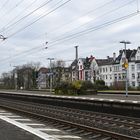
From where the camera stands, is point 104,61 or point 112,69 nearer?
point 112,69

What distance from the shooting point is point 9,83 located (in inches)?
6403

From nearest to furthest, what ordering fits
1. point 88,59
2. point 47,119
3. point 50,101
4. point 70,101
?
1. point 47,119
2. point 70,101
3. point 50,101
4. point 88,59

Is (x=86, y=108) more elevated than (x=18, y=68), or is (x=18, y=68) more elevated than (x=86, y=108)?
(x=18, y=68)

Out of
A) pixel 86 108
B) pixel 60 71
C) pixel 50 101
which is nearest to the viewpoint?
pixel 86 108

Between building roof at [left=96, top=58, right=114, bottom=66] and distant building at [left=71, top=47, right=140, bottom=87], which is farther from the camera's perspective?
building roof at [left=96, top=58, right=114, bottom=66]

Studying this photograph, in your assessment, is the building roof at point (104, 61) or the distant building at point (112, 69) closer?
the distant building at point (112, 69)

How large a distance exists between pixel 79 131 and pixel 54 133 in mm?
1094

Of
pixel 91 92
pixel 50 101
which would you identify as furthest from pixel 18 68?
pixel 50 101

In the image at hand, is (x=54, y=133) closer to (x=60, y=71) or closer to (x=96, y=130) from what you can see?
(x=96, y=130)

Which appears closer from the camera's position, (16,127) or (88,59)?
(16,127)

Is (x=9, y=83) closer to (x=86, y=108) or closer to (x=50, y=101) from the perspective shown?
(x=50, y=101)

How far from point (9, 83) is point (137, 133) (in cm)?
14971

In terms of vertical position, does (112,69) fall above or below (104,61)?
below

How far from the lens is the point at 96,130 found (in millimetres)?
15859
